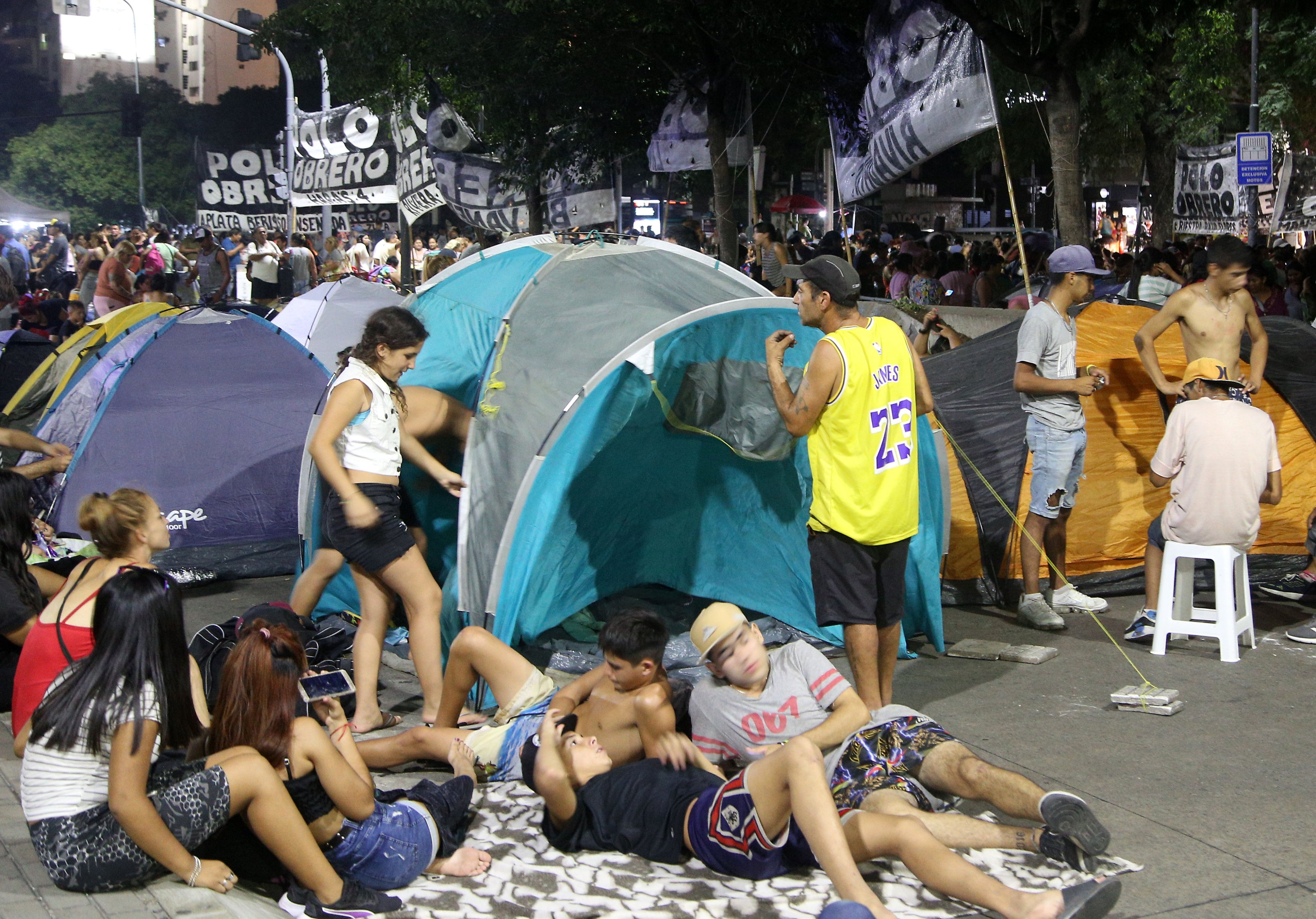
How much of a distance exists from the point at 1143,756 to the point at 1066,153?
21.2 feet

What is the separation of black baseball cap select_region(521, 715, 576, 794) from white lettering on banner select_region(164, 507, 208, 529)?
4360 mm

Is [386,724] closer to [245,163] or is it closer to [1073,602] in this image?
[1073,602]

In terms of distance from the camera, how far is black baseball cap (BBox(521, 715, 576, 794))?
4188 mm

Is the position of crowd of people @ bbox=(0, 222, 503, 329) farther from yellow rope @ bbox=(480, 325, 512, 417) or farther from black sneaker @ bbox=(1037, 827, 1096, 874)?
black sneaker @ bbox=(1037, 827, 1096, 874)

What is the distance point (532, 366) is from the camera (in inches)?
233

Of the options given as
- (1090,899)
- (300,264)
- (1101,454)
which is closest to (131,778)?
(1090,899)

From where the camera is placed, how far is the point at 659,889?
12.7 ft

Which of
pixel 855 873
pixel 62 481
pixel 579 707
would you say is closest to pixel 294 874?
pixel 579 707

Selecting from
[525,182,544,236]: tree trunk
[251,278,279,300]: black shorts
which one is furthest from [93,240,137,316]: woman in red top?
[525,182,544,236]: tree trunk

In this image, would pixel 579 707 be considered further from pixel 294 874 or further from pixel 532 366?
pixel 532 366

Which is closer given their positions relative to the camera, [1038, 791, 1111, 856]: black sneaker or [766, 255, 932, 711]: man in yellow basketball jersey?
[1038, 791, 1111, 856]: black sneaker

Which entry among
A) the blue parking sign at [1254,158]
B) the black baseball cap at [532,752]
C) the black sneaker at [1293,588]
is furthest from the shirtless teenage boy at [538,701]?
the blue parking sign at [1254,158]

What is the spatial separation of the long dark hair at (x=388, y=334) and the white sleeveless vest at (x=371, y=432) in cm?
5

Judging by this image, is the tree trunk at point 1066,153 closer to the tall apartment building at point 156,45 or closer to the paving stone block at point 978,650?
the paving stone block at point 978,650
